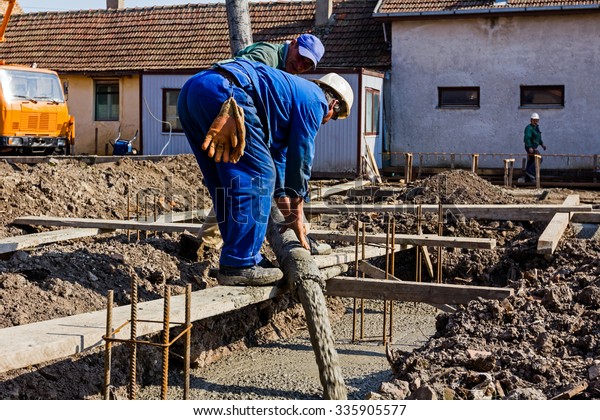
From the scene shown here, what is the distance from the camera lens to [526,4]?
19234 millimetres

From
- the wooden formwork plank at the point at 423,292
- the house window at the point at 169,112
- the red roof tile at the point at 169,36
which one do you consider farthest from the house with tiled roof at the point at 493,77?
the wooden formwork plank at the point at 423,292

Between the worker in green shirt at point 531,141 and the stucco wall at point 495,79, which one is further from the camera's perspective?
the stucco wall at point 495,79

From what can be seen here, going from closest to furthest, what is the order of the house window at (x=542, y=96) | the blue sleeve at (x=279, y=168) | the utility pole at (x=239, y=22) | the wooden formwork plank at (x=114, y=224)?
the blue sleeve at (x=279, y=168) < the wooden formwork plank at (x=114, y=224) < the utility pole at (x=239, y=22) < the house window at (x=542, y=96)

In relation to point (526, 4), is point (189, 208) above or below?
below

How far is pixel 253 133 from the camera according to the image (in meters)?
5.23

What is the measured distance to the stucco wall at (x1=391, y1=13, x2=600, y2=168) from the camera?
19266 millimetres

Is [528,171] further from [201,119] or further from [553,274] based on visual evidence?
[201,119]

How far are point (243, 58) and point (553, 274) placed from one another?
2.98m

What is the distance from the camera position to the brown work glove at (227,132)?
16.5 feet

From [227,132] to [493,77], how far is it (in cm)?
1580

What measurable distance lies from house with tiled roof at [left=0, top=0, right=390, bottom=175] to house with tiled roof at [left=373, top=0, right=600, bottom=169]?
867 millimetres

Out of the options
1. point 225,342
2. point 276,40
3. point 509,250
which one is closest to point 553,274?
Result: point 509,250

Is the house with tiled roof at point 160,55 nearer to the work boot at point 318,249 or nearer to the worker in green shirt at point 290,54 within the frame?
the work boot at point 318,249

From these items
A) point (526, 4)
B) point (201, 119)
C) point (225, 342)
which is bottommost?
point (225, 342)
